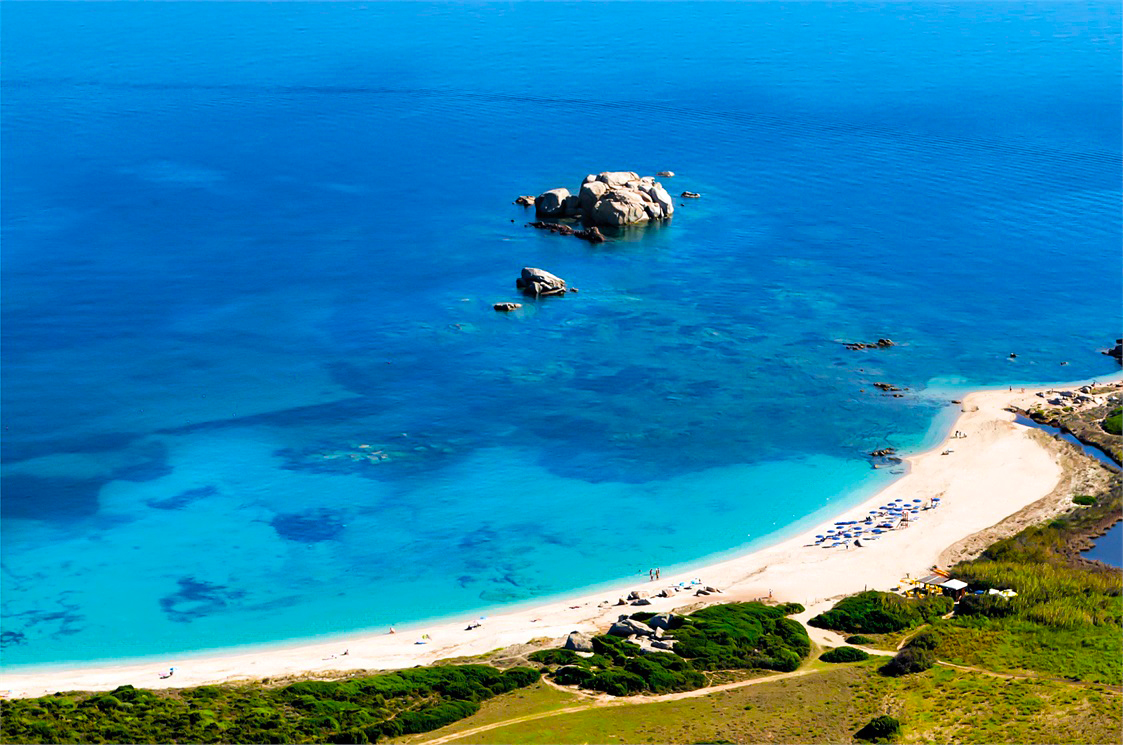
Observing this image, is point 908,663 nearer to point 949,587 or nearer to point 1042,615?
point 1042,615

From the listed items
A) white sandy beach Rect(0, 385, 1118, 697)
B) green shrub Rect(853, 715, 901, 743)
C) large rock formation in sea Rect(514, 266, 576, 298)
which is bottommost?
white sandy beach Rect(0, 385, 1118, 697)

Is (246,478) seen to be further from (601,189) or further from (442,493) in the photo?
(601,189)

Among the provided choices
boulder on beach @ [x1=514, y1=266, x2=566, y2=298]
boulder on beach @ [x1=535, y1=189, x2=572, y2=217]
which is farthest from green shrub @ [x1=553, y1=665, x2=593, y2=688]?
boulder on beach @ [x1=535, y1=189, x2=572, y2=217]

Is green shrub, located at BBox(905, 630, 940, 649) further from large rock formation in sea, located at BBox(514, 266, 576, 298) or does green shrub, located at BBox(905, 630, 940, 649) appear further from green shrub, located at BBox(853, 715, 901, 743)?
large rock formation in sea, located at BBox(514, 266, 576, 298)

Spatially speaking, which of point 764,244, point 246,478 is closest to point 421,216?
point 764,244

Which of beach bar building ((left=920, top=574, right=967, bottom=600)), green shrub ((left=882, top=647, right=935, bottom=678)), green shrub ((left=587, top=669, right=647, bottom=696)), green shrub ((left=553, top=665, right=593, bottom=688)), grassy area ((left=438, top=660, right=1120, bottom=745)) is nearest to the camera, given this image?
grassy area ((left=438, top=660, right=1120, bottom=745))

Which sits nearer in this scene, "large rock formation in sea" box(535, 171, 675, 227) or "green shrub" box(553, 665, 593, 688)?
"green shrub" box(553, 665, 593, 688)
